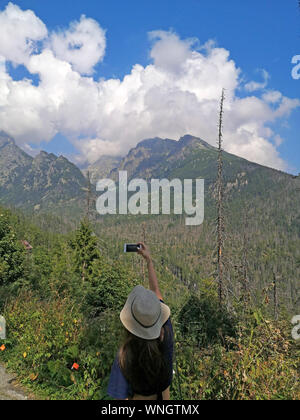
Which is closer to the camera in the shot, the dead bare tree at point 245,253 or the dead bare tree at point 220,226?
the dead bare tree at point 220,226

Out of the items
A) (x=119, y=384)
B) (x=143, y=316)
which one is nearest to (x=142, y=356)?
(x=143, y=316)

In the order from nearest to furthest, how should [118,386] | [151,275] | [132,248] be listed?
[118,386], [151,275], [132,248]

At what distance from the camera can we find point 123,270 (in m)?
10.1

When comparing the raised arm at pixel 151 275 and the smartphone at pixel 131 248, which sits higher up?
the smartphone at pixel 131 248

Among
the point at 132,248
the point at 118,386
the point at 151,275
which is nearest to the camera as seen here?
the point at 118,386

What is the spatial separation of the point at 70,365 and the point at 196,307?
160 inches

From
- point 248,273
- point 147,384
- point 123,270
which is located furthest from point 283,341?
point 248,273

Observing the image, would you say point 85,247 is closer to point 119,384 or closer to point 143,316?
point 119,384

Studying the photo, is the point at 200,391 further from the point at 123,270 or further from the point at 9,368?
the point at 123,270

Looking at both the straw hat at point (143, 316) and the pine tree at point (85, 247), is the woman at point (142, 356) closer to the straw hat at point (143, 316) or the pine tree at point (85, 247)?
the straw hat at point (143, 316)

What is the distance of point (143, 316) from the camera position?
1.96 meters

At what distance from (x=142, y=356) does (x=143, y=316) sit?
10.6 inches

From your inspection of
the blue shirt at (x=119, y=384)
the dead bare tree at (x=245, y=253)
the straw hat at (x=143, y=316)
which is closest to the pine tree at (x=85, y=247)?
the dead bare tree at (x=245, y=253)

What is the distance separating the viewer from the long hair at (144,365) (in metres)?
1.95
